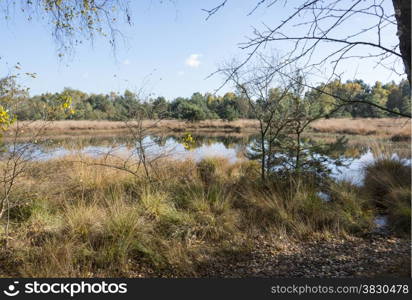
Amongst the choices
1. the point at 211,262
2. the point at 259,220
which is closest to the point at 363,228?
the point at 259,220

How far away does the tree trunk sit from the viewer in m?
1.76

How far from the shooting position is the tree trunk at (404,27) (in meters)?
1.76

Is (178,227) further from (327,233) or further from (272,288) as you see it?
(327,233)

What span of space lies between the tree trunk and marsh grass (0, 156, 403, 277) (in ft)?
7.88

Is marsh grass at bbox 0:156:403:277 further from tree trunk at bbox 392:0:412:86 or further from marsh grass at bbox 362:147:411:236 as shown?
tree trunk at bbox 392:0:412:86

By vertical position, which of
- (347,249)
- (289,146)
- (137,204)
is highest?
(289,146)

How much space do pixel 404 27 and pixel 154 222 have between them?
3.39 metres

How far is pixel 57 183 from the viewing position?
4949 millimetres

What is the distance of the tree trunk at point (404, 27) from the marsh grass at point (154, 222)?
94.5 inches

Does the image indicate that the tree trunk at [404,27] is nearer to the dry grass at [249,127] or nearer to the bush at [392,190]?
the bush at [392,190]

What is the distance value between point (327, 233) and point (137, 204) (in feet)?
9.27

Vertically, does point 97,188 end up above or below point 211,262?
above

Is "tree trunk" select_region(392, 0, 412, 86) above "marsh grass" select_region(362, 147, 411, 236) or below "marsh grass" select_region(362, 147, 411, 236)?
above

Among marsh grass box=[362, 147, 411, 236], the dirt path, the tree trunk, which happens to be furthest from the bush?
the tree trunk
